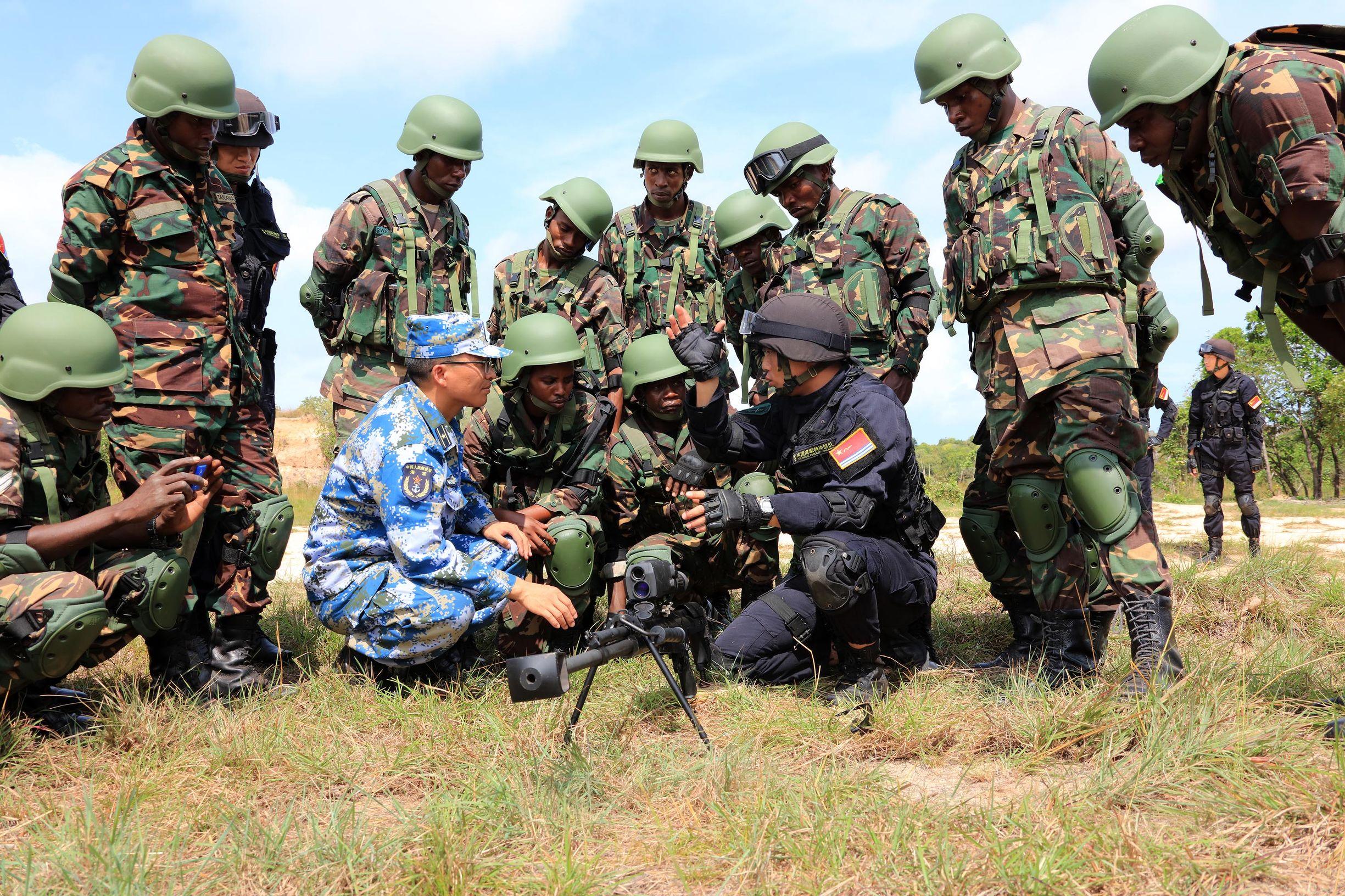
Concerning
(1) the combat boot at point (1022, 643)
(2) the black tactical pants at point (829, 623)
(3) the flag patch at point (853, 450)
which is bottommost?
(1) the combat boot at point (1022, 643)

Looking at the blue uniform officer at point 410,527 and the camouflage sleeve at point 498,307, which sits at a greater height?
the camouflage sleeve at point 498,307

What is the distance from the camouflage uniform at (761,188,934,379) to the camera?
17.4 ft

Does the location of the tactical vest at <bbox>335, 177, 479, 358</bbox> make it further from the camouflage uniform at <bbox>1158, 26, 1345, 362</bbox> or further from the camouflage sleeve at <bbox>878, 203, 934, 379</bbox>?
the camouflage uniform at <bbox>1158, 26, 1345, 362</bbox>

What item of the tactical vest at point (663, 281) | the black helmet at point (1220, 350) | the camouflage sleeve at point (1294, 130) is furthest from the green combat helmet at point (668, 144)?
the black helmet at point (1220, 350)

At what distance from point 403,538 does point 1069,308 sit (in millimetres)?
2832

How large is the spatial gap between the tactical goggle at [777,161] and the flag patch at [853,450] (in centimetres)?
214

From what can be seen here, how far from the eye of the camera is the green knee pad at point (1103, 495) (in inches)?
144

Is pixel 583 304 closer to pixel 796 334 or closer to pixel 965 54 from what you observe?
pixel 796 334

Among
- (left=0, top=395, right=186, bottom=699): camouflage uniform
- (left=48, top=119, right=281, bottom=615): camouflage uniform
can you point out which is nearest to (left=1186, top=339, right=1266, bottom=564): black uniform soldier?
(left=48, top=119, right=281, bottom=615): camouflage uniform

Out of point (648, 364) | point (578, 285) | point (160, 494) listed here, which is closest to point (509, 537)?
point (648, 364)

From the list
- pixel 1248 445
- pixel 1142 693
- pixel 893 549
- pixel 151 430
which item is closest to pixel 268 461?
pixel 151 430

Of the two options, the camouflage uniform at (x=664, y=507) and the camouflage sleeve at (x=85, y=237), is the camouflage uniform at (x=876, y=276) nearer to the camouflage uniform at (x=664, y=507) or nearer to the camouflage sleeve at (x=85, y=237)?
the camouflage uniform at (x=664, y=507)

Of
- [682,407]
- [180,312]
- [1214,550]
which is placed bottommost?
[1214,550]

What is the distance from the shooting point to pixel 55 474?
3.69 metres
